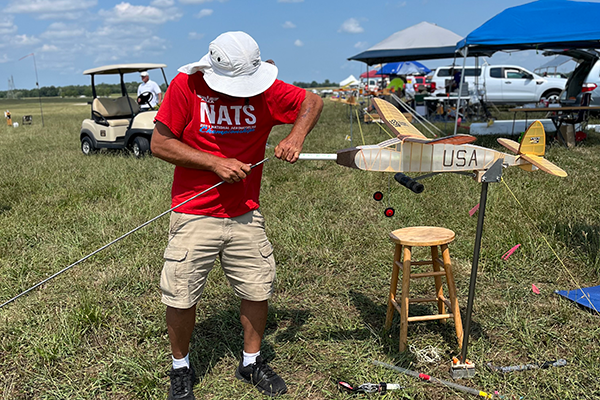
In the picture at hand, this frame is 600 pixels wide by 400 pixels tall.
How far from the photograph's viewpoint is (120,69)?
942 cm

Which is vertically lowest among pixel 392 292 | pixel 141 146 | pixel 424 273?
pixel 392 292

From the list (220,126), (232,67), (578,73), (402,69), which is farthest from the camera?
(402,69)

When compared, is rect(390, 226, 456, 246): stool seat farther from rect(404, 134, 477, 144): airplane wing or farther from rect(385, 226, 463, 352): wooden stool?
rect(404, 134, 477, 144): airplane wing

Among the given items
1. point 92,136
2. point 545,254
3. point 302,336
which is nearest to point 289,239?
point 302,336

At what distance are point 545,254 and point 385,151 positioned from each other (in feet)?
7.59

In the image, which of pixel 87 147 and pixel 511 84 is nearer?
pixel 87 147

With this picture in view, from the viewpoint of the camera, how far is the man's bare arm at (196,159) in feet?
6.61

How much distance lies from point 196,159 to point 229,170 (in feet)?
0.51

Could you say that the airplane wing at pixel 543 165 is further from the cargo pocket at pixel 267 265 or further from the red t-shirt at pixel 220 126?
the cargo pocket at pixel 267 265

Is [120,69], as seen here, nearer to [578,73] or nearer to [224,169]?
[224,169]

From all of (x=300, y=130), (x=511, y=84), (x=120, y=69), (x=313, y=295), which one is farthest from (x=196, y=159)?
(x=511, y=84)

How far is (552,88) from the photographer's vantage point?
1781cm

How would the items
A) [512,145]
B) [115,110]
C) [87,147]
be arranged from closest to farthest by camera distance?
[512,145] → [115,110] → [87,147]

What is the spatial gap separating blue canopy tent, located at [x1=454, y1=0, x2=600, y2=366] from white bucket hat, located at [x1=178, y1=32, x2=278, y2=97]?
22.1 ft
